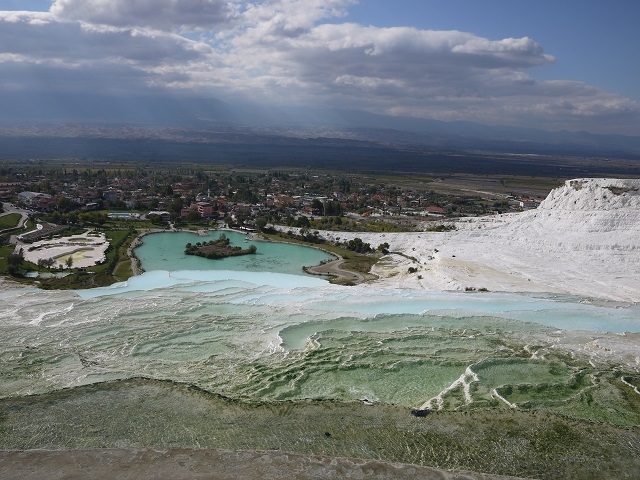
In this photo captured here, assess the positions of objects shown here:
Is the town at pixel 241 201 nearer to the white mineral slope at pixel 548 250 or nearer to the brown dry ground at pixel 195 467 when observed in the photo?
the white mineral slope at pixel 548 250

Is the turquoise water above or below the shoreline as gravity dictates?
below

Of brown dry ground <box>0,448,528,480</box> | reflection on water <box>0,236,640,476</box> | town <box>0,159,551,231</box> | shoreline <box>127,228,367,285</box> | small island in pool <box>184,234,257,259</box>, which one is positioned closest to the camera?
brown dry ground <box>0,448,528,480</box>

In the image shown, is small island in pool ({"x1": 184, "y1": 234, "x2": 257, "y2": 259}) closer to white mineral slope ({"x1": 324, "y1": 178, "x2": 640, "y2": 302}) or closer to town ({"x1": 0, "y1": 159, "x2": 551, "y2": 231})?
town ({"x1": 0, "y1": 159, "x2": 551, "y2": 231})

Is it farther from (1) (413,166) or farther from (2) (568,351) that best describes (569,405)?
(1) (413,166)

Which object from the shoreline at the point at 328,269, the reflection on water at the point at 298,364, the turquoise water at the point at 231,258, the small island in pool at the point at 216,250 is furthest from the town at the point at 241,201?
the reflection on water at the point at 298,364

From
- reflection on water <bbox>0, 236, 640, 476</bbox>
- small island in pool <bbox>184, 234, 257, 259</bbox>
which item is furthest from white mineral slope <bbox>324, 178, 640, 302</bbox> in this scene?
small island in pool <bbox>184, 234, 257, 259</bbox>

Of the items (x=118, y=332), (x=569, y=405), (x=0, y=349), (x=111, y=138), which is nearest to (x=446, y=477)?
(x=569, y=405)

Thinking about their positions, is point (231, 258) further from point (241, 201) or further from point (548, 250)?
point (241, 201)
